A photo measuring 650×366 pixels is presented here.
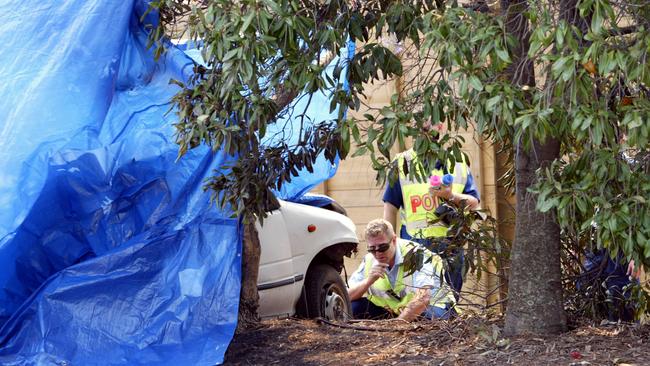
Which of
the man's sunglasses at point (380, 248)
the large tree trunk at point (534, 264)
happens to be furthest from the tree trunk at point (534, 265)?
the man's sunglasses at point (380, 248)

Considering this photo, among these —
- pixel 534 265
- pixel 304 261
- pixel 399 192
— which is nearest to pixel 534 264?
pixel 534 265

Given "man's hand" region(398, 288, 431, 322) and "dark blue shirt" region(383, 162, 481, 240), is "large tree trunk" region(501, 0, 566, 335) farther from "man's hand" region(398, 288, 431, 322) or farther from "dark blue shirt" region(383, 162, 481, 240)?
"dark blue shirt" region(383, 162, 481, 240)

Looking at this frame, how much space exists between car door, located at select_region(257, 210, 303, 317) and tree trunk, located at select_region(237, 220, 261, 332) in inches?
7.4

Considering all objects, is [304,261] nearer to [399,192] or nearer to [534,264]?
[399,192]

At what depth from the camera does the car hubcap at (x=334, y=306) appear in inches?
294

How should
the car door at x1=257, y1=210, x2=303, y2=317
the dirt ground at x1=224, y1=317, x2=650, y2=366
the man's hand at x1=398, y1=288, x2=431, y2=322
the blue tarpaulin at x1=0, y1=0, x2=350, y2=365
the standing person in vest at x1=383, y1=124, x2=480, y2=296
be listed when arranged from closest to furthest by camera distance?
the dirt ground at x1=224, y1=317, x2=650, y2=366
the blue tarpaulin at x1=0, y1=0, x2=350, y2=365
the car door at x1=257, y1=210, x2=303, y2=317
the man's hand at x1=398, y1=288, x2=431, y2=322
the standing person in vest at x1=383, y1=124, x2=480, y2=296

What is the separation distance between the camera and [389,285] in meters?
7.64

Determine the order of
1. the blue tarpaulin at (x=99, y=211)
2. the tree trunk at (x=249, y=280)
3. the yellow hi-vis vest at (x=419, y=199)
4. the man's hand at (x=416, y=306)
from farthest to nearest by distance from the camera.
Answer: the yellow hi-vis vest at (x=419, y=199)
the man's hand at (x=416, y=306)
the tree trunk at (x=249, y=280)
the blue tarpaulin at (x=99, y=211)

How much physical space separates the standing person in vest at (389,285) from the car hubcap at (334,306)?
22 centimetres

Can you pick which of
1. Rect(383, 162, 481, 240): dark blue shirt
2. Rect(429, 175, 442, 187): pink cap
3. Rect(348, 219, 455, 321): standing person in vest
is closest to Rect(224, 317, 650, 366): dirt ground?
Rect(348, 219, 455, 321): standing person in vest

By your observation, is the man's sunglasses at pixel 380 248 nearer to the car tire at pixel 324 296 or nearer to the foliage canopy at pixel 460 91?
the car tire at pixel 324 296

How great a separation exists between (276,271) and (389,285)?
1.16 metres

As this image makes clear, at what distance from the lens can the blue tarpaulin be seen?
5.38 m

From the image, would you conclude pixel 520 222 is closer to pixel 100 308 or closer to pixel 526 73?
pixel 526 73
